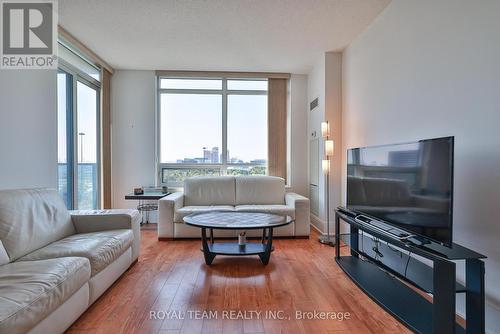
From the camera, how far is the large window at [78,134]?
11.4ft

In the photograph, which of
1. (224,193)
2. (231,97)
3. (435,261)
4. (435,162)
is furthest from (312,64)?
(435,261)

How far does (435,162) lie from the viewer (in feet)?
5.24

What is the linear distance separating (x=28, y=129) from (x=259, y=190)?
9.92 feet

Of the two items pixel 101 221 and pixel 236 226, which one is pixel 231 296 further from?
pixel 101 221

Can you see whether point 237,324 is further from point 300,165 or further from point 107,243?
point 300,165

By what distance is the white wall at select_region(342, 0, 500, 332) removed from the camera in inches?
64.8

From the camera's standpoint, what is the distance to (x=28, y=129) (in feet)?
8.80

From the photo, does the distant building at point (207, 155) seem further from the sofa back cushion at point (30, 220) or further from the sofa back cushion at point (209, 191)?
the sofa back cushion at point (30, 220)

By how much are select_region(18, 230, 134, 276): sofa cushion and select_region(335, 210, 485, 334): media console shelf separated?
78.3 inches

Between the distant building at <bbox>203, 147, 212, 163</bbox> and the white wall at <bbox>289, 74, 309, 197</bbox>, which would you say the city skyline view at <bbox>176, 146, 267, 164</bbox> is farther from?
the white wall at <bbox>289, 74, 309, 197</bbox>

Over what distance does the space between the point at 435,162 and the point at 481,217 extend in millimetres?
534

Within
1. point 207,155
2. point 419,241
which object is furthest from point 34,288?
point 207,155

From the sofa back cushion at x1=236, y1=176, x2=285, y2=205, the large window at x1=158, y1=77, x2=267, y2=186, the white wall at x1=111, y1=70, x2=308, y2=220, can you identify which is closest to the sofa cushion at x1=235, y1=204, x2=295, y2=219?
the sofa back cushion at x1=236, y1=176, x2=285, y2=205

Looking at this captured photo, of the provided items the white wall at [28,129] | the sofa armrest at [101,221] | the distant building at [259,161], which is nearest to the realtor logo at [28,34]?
the white wall at [28,129]
